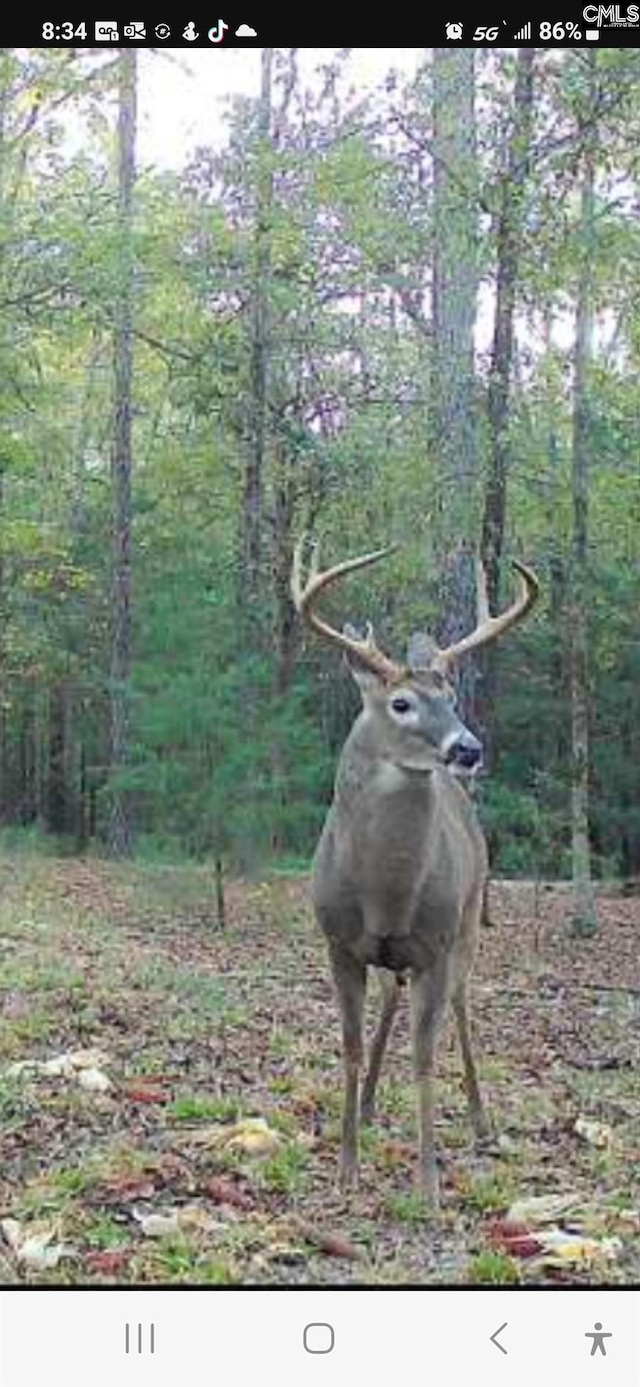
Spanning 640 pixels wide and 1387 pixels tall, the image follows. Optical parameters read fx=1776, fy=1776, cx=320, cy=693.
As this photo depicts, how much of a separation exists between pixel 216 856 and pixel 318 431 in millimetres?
7044

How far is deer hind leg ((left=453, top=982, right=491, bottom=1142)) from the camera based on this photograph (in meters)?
7.15

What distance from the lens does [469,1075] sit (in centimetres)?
727

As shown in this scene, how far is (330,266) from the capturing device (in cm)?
1859

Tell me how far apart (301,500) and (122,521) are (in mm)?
2798

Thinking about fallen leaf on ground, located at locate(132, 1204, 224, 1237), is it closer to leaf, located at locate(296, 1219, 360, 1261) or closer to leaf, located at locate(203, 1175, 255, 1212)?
leaf, located at locate(203, 1175, 255, 1212)

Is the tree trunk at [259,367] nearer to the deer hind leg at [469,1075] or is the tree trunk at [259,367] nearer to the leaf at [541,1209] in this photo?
the deer hind leg at [469,1075]

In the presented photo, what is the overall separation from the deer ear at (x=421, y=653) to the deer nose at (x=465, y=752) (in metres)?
0.46

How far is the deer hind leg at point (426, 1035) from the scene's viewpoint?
6166 millimetres

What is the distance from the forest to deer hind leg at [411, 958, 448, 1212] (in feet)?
0.76

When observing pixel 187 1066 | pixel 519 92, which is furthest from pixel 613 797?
pixel 187 1066
